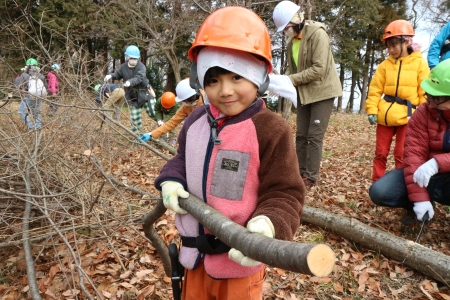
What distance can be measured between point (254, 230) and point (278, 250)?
→ 0.22m

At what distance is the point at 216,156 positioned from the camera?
1.50 m

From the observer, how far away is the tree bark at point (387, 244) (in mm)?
2637

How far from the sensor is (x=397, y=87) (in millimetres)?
4027

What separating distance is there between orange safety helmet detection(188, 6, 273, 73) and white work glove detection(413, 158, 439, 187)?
7.31ft

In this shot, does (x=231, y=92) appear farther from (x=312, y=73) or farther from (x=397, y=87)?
(x=397, y=87)

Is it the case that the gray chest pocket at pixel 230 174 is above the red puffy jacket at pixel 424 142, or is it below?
below

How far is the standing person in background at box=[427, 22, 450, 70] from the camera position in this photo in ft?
14.7

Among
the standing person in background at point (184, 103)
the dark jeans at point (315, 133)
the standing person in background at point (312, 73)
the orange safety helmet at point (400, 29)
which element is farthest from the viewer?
the standing person in background at point (184, 103)

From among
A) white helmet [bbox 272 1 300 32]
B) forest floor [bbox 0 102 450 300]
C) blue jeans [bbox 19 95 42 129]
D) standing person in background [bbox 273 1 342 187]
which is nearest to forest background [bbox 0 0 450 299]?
forest floor [bbox 0 102 450 300]

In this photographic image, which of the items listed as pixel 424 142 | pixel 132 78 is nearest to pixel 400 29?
pixel 424 142

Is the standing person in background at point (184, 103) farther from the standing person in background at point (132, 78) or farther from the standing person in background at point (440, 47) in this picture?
the standing person in background at point (440, 47)

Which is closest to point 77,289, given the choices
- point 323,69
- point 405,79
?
point 323,69

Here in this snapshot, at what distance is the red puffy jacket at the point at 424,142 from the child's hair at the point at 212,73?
2.49 meters

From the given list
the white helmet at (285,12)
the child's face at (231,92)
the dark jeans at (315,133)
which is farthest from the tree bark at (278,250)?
the white helmet at (285,12)
